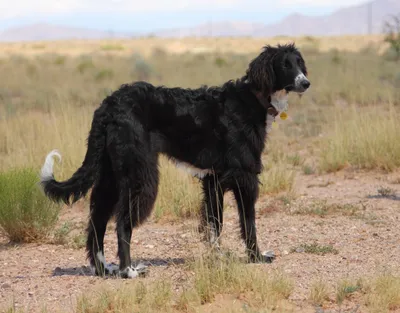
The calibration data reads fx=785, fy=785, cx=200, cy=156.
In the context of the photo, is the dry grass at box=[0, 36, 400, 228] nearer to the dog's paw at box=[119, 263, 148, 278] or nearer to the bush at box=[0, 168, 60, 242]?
the bush at box=[0, 168, 60, 242]

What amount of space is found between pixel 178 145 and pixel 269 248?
1.67 meters

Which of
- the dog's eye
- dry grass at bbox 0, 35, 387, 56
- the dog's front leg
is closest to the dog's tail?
the dog's front leg

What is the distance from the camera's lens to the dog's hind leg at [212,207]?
7.59 m

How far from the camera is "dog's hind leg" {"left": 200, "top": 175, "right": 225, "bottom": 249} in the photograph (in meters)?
7.59

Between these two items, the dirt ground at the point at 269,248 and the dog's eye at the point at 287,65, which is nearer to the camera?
the dirt ground at the point at 269,248

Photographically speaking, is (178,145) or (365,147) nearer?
(178,145)

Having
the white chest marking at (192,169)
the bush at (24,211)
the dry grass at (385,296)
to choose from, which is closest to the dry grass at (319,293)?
the dry grass at (385,296)

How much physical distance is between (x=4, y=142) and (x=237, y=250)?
23.8 feet

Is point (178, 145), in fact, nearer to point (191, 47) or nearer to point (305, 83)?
point (305, 83)

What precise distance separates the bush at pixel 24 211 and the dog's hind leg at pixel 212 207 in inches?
80.1

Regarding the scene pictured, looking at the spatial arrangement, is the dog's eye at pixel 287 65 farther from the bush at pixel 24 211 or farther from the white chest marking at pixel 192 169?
the bush at pixel 24 211

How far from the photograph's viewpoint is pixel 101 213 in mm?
7262

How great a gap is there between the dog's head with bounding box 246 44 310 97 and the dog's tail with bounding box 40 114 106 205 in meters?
1.57

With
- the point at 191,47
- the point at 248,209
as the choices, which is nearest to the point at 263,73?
the point at 248,209
